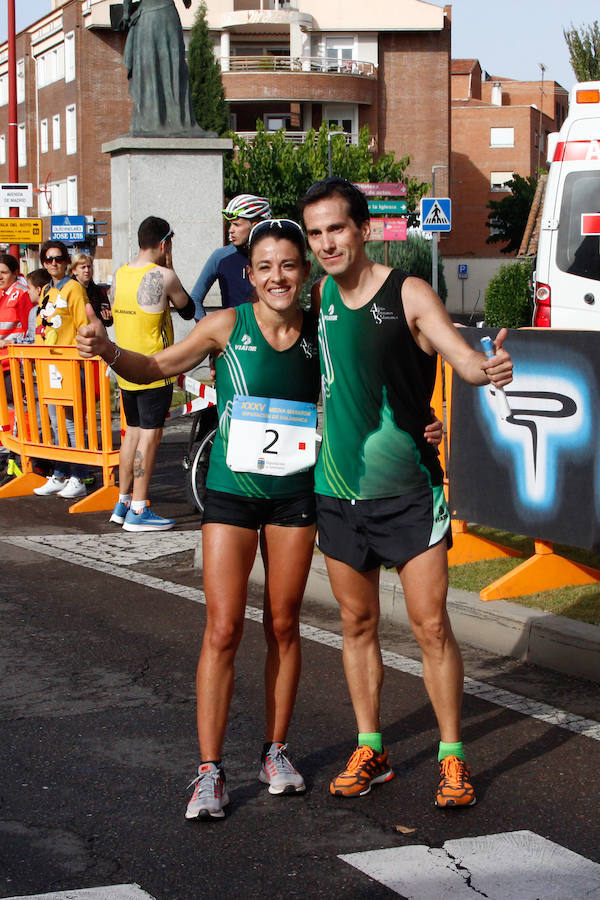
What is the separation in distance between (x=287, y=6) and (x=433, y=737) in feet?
257

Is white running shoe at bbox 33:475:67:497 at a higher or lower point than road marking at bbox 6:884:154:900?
lower

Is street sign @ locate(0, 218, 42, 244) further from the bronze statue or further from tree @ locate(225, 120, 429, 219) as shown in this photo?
tree @ locate(225, 120, 429, 219)

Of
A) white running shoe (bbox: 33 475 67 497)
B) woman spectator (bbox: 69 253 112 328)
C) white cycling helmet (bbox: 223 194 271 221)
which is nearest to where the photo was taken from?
white cycling helmet (bbox: 223 194 271 221)

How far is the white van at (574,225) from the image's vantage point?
39.4 ft

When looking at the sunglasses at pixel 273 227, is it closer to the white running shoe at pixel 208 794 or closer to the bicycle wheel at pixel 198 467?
the white running shoe at pixel 208 794

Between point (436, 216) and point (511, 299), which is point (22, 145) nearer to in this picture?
point (511, 299)

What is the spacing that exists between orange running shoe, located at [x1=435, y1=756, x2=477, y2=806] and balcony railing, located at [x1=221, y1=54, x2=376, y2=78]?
237 feet

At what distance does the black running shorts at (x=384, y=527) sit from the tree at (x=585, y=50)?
44093 mm

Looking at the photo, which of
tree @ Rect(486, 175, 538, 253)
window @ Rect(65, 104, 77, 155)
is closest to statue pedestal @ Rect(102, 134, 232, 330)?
window @ Rect(65, 104, 77, 155)

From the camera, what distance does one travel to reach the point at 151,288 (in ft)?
30.3

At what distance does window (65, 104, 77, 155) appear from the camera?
72188mm

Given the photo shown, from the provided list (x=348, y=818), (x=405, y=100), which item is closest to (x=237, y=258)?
(x=348, y=818)

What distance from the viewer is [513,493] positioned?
7.11 metres

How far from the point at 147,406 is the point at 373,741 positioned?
5173mm
